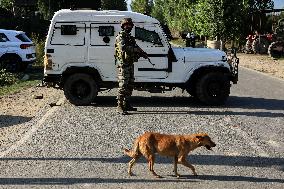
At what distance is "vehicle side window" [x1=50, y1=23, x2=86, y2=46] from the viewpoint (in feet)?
38.5

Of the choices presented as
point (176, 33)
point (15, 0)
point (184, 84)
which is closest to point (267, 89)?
point (184, 84)

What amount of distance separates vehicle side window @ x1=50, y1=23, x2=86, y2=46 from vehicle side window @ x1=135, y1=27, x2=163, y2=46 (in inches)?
51.1

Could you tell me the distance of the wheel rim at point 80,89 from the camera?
39.8ft

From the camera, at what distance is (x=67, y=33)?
38.6 ft

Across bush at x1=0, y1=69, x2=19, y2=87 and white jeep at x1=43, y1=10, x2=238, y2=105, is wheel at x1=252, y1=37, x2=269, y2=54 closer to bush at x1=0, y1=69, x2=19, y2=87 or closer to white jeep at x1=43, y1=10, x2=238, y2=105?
bush at x1=0, y1=69, x2=19, y2=87

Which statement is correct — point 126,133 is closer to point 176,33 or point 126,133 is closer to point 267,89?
point 267,89

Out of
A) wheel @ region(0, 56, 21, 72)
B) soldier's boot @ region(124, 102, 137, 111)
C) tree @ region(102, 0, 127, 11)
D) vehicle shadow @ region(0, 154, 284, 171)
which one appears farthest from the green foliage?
tree @ region(102, 0, 127, 11)

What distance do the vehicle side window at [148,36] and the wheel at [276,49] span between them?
711 inches

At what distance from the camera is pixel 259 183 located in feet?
20.4

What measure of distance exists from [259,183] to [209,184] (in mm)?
641

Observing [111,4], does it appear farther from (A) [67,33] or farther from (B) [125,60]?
(B) [125,60]

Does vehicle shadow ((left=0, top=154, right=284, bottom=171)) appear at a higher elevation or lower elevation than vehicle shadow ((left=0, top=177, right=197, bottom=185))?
higher

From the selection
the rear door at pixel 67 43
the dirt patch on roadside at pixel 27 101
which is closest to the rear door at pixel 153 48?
the rear door at pixel 67 43

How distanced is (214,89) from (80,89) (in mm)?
3305
